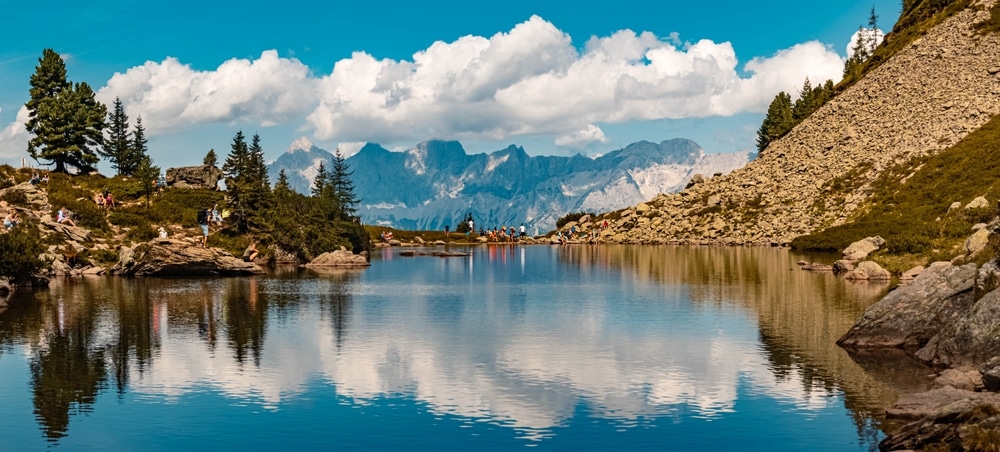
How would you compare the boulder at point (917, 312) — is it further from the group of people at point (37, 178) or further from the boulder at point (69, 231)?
the group of people at point (37, 178)

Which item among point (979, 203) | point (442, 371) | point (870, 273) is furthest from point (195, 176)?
point (442, 371)

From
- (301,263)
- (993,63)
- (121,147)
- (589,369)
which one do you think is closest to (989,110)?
(993,63)

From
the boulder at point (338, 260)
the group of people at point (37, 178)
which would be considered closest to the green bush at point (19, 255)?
the boulder at point (338, 260)

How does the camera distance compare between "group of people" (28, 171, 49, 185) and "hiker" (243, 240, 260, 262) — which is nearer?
"hiker" (243, 240, 260, 262)

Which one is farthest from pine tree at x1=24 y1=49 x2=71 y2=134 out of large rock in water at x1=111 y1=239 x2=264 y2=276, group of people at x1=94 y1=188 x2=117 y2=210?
large rock in water at x1=111 y1=239 x2=264 y2=276

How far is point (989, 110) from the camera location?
5723 inches

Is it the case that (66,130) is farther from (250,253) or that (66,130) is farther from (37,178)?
(250,253)

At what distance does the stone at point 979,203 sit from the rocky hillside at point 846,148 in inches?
1718

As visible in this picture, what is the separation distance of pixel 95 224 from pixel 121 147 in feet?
176

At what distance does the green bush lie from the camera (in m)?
73.0

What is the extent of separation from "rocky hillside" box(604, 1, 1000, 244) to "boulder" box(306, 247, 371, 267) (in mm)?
72403

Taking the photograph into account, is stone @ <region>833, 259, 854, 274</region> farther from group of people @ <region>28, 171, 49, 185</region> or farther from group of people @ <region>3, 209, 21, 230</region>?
group of people @ <region>28, 171, 49, 185</region>

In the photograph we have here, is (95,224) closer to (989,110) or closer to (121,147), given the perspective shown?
(121,147)

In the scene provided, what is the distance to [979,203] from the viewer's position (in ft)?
303
